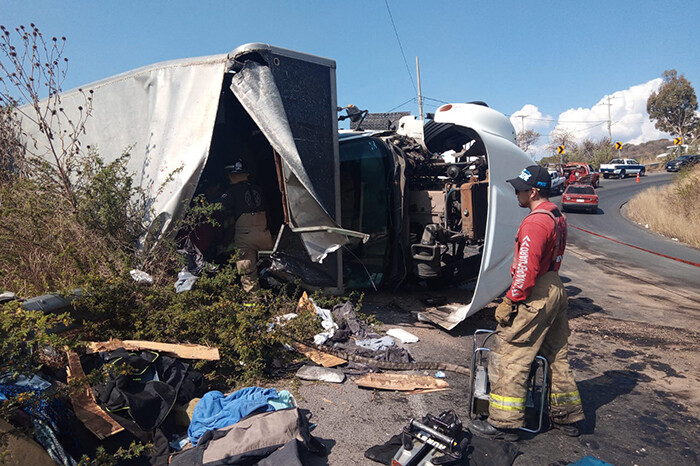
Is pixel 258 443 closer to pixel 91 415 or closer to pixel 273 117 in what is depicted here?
pixel 91 415

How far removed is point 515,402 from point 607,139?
223 feet

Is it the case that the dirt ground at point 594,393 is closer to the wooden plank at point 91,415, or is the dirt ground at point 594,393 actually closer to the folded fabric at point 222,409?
the folded fabric at point 222,409

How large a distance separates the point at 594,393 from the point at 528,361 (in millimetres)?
1351

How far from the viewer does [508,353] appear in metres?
3.19

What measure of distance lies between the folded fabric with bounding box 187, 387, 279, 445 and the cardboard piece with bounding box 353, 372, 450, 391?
102cm

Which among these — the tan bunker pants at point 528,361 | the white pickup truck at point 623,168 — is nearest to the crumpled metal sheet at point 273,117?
the tan bunker pants at point 528,361

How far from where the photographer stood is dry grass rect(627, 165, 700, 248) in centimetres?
1548

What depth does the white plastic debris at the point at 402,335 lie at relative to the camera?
15.7ft

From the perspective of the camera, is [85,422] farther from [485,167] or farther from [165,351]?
[485,167]

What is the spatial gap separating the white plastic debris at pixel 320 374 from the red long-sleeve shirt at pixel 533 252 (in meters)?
1.57

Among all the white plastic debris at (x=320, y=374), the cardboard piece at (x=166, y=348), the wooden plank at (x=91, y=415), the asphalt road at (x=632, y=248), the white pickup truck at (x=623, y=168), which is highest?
the white pickup truck at (x=623, y=168)

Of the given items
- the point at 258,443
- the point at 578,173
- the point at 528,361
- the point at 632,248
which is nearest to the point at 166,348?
the point at 258,443

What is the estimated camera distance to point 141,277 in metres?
4.01

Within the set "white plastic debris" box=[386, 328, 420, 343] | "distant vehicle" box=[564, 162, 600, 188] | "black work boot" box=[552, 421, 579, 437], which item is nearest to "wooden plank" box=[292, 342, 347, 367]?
"white plastic debris" box=[386, 328, 420, 343]
